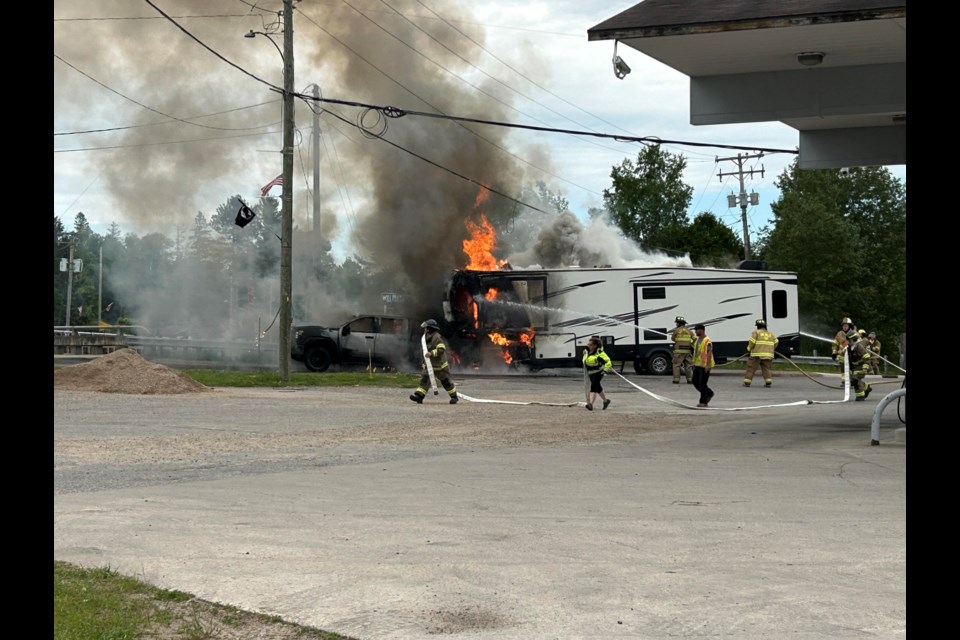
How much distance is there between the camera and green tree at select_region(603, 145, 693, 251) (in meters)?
59.1

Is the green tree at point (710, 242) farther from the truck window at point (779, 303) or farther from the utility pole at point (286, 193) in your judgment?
the utility pole at point (286, 193)

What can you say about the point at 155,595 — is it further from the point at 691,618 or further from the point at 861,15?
the point at 861,15

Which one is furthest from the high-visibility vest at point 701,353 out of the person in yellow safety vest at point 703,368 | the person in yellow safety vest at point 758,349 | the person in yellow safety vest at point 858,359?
the person in yellow safety vest at point 758,349

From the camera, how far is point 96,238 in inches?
4872

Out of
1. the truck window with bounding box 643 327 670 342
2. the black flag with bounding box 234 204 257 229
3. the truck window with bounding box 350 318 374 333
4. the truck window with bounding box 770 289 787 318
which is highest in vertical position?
the black flag with bounding box 234 204 257 229

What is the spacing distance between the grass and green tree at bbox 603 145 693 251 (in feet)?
176

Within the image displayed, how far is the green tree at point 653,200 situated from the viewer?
59.1 metres

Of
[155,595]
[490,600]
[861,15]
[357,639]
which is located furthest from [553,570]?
[861,15]

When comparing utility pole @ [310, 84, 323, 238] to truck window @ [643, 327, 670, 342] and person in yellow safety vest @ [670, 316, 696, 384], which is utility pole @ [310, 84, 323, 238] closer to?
truck window @ [643, 327, 670, 342]

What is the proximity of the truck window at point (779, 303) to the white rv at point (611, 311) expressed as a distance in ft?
0.10

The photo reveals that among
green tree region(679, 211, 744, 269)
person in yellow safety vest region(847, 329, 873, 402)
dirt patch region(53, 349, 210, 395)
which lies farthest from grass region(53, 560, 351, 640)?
green tree region(679, 211, 744, 269)

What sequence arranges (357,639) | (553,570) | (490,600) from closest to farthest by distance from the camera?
1. (357,639)
2. (490,600)
3. (553,570)

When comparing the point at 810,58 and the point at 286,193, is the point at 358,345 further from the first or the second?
the point at 810,58
